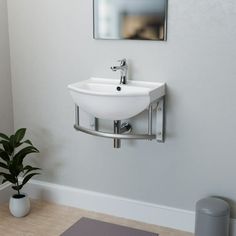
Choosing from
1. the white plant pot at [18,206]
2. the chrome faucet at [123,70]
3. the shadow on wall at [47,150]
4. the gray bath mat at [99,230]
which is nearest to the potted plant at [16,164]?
the white plant pot at [18,206]

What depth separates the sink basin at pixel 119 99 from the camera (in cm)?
225

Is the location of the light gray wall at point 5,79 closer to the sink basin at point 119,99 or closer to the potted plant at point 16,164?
the potted plant at point 16,164

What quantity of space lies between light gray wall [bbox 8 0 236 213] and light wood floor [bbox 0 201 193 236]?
0.17m

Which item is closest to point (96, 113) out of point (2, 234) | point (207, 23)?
point (207, 23)

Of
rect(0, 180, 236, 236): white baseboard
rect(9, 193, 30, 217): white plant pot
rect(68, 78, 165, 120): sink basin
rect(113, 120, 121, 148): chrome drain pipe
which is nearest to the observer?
A: rect(68, 78, 165, 120): sink basin

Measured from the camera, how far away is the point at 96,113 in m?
2.38

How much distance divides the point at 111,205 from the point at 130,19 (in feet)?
3.91

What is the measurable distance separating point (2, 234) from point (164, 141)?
3.69 ft

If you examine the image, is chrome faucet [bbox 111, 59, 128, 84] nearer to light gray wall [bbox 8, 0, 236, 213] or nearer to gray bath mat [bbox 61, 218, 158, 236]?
light gray wall [bbox 8, 0, 236, 213]

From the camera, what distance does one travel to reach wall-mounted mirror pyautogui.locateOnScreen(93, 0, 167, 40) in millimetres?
2449

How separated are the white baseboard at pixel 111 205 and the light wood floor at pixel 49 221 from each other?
38 mm

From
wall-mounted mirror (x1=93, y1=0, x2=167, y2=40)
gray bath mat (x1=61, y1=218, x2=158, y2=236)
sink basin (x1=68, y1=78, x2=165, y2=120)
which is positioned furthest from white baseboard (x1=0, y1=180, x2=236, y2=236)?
wall-mounted mirror (x1=93, y1=0, x2=167, y2=40)

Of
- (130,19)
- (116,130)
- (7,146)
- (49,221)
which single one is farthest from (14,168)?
(130,19)

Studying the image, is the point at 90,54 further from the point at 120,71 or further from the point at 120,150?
the point at 120,150
